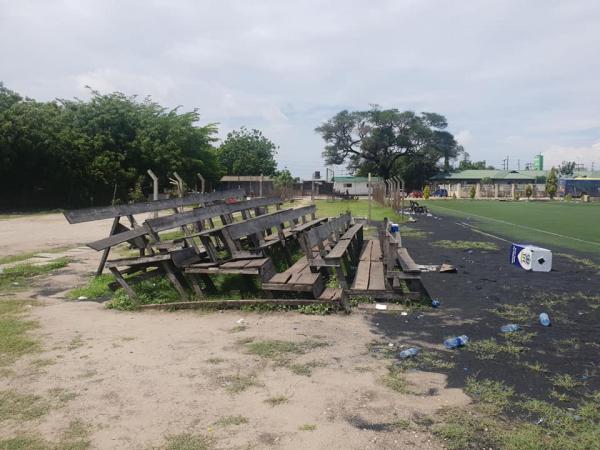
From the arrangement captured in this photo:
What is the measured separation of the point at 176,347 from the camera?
190 inches

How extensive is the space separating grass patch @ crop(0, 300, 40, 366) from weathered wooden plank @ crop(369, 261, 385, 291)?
3.86m

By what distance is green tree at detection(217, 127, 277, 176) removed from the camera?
7319 centimetres

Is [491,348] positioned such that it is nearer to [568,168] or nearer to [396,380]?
[396,380]

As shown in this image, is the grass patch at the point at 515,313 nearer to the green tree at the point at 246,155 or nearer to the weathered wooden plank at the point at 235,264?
the weathered wooden plank at the point at 235,264

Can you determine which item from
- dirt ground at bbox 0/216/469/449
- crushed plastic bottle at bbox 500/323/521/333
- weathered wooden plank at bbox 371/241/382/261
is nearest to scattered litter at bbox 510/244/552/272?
weathered wooden plank at bbox 371/241/382/261

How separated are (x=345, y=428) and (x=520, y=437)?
1043 mm

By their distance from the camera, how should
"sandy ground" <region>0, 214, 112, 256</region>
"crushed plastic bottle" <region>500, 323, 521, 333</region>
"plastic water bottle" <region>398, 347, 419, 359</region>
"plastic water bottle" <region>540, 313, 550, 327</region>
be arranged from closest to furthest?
"plastic water bottle" <region>398, 347, 419, 359</region>, "crushed plastic bottle" <region>500, 323, 521, 333</region>, "plastic water bottle" <region>540, 313, 550, 327</region>, "sandy ground" <region>0, 214, 112, 256</region>

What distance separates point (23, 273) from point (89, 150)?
1092 inches

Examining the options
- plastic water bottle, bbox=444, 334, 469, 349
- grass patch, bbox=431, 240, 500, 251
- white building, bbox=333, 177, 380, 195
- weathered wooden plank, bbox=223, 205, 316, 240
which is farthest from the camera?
white building, bbox=333, 177, 380, 195

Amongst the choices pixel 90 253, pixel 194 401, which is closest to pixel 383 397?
pixel 194 401

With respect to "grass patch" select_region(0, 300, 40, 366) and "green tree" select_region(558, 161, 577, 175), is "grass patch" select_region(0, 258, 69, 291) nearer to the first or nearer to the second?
"grass patch" select_region(0, 300, 40, 366)

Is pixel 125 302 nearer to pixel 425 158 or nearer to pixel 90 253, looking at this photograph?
pixel 90 253

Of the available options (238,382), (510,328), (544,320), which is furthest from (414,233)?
(238,382)

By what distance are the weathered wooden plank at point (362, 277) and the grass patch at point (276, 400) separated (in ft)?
9.76
